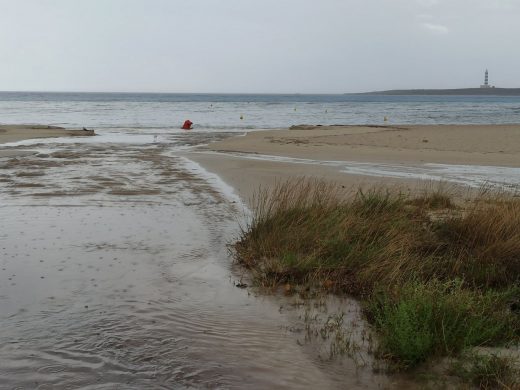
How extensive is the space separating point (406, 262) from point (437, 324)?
150 centimetres

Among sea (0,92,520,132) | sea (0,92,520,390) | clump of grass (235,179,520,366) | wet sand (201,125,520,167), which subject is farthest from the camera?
sea (0,92,520,132)

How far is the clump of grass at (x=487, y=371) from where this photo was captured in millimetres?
3475

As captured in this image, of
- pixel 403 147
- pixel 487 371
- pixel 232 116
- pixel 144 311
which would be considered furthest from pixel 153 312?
pixel 232 116

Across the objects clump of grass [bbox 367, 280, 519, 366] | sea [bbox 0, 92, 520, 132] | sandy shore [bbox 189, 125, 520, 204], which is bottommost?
Result: clump of grass [bbox 367, 280, 519, 366]

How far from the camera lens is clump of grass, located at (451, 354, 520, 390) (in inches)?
137

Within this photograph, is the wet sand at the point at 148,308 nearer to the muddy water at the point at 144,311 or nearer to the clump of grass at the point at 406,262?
the muddy water at the point at 144,311

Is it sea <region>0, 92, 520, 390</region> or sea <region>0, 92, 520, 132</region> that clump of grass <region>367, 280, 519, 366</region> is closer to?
→ sea <region>0, 92, 520, 390</region>

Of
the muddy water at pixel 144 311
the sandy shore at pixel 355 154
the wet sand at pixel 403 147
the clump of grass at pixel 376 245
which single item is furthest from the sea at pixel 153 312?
the wet sand at pixel 403 147

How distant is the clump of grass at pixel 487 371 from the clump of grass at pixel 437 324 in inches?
6.6

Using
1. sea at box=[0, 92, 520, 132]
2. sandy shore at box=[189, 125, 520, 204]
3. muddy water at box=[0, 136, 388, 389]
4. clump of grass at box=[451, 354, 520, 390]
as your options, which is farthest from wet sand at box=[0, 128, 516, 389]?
sea at box=[0, 92, 520, 132]

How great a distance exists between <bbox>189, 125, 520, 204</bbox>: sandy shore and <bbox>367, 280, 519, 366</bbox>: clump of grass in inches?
250

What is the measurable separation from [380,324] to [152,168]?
11.6 meters

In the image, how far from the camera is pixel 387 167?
15.6m

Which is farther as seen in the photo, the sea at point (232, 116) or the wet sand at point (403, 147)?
the sea at point (232, 116)
